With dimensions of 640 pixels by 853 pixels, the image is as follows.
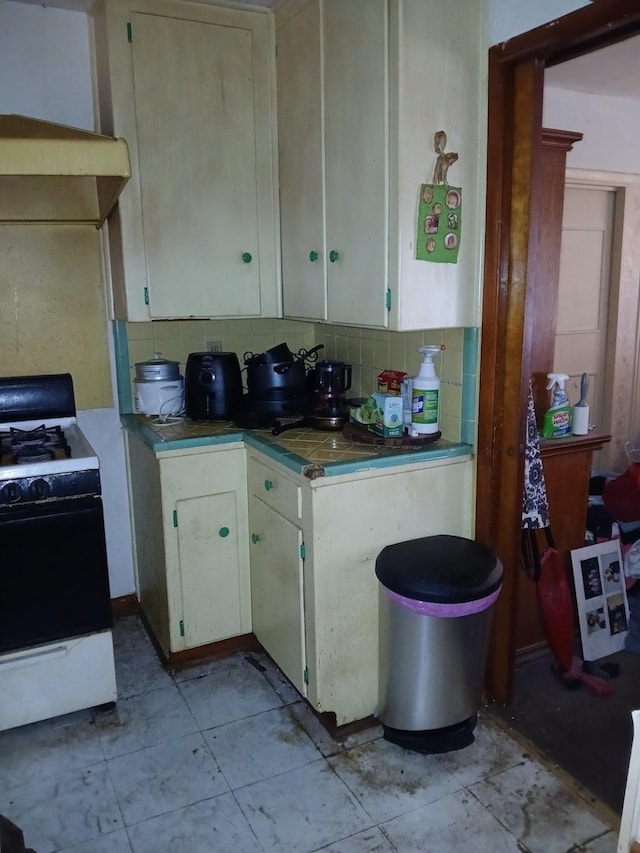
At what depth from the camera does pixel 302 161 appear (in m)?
2.35

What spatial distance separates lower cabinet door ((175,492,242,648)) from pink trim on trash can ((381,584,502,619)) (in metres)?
0.81

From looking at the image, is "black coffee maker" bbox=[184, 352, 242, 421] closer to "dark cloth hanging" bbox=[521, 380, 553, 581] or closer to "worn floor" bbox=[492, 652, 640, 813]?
"dark cloth hanging" bbox=[521, 380, 553, 581]

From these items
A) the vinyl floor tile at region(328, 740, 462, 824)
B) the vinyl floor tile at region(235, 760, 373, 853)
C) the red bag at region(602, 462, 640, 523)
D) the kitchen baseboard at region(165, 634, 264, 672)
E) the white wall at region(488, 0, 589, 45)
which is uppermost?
the white wall at region(488, 0, 589, 45)

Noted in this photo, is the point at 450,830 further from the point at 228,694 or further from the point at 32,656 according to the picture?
the point at 32,656

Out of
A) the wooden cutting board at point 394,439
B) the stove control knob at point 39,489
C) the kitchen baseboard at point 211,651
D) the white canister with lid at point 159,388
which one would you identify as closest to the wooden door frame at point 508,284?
the wooden cutting board at point 394,439

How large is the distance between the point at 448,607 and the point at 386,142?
4.22 feet

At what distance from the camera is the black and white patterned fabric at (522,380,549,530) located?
85.0 inches

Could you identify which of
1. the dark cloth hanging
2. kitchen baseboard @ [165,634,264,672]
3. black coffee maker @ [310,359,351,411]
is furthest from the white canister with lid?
the dark cloth hanging

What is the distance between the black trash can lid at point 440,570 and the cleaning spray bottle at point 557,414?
2.37ft

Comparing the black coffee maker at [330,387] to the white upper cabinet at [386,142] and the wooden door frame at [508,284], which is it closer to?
the white upper cabinet at [386,142]

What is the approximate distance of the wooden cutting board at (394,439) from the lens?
2084mm

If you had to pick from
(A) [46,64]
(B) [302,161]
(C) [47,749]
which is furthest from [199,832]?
(A) [46,64]

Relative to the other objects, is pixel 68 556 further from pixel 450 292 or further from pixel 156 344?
pixel 450 292

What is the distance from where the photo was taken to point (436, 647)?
1870 millimetres
